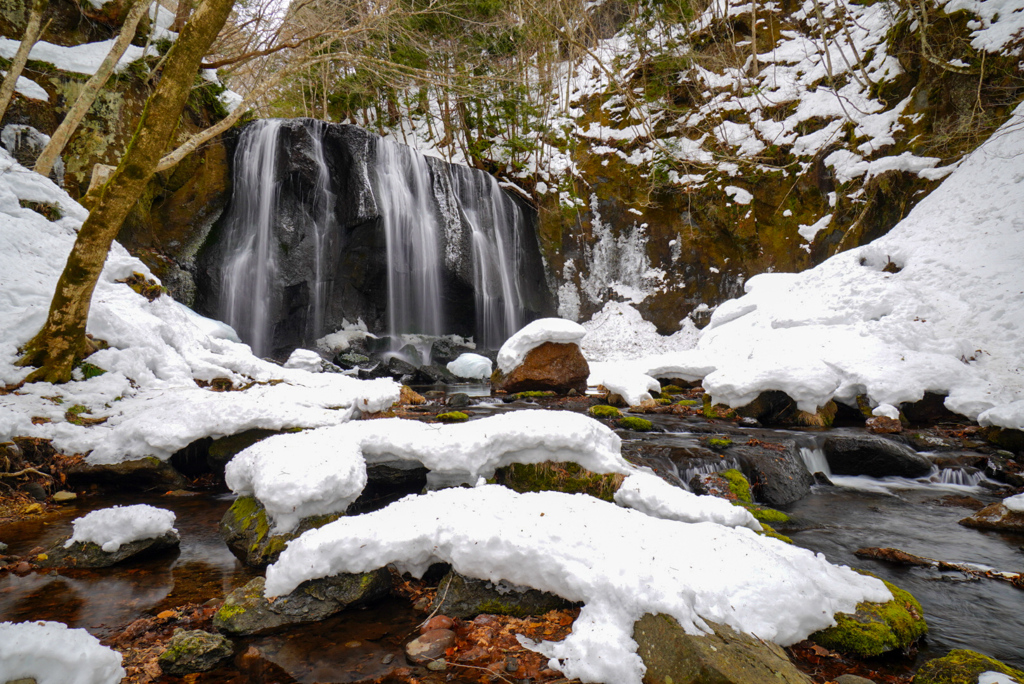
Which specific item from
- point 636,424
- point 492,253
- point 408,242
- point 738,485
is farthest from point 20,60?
point 492,253

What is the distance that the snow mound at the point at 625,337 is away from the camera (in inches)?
675

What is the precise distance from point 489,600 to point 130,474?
13.3 ft

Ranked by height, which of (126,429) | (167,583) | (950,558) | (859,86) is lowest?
(950,558)

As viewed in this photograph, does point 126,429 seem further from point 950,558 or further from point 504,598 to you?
point 950,558

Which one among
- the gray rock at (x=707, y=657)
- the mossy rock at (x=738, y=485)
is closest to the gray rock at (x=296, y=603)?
the gray rock at (x=707, y=657)

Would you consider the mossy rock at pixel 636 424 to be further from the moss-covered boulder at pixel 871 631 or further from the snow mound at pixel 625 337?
the snow mound at pixel 625 337

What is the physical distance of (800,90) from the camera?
1653 cm

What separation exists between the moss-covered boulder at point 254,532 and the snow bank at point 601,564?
1.56 feet

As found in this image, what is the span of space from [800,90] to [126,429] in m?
20.3

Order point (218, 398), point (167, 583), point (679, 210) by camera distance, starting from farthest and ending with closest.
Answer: point (679, 210), point (218, 398), point (167, 583)

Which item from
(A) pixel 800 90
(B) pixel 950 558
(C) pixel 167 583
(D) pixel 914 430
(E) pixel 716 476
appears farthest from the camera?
(A) pixel 800 90

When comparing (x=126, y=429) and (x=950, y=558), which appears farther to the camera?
(x=126, y=429)

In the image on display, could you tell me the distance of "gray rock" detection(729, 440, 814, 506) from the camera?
16.8 feet

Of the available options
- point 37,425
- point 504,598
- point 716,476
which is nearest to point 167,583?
point 504,598
